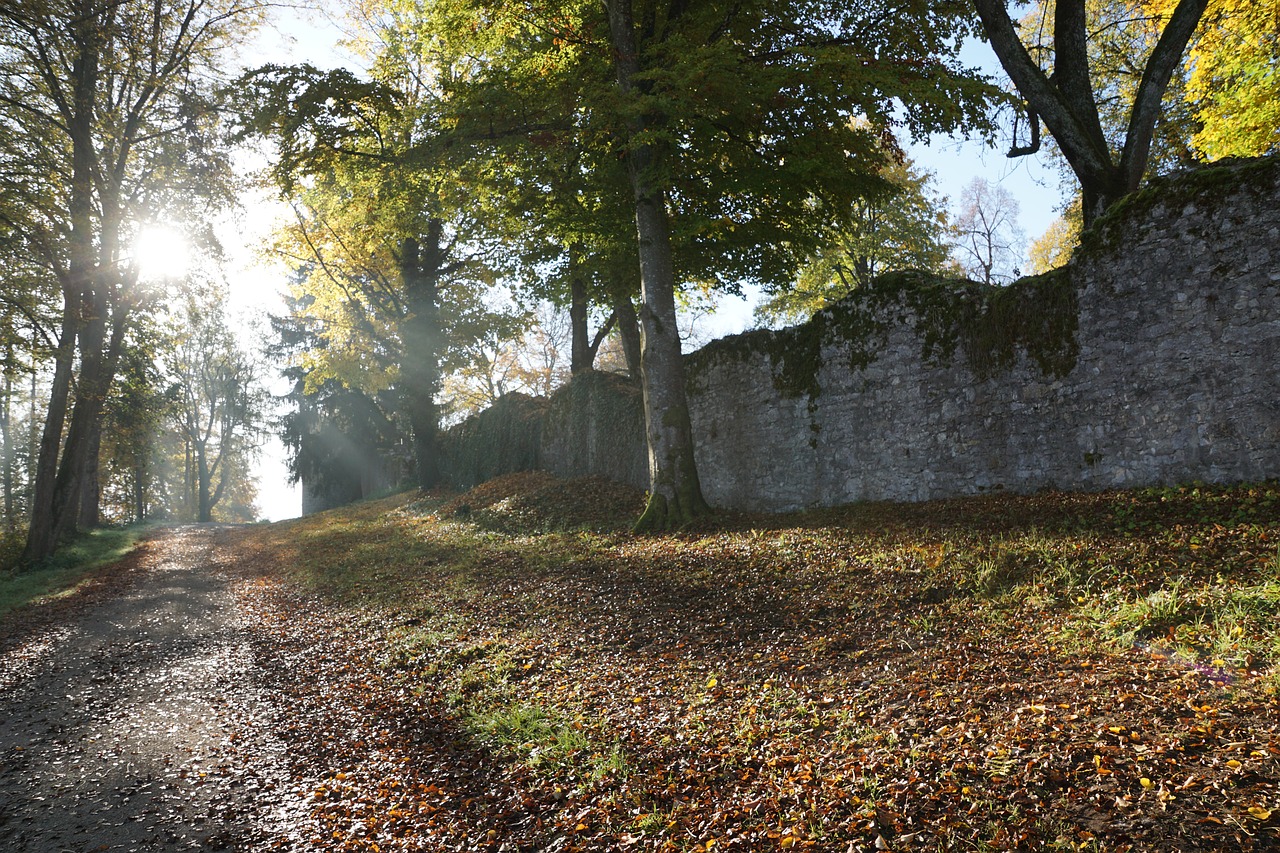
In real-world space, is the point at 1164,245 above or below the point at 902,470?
above

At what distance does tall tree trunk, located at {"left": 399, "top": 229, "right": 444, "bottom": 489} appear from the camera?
22188 millimetres

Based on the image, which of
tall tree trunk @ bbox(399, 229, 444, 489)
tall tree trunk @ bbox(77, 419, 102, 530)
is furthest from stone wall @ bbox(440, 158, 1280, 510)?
tall tree trunk @ bbox(77, 419, 102, 530)

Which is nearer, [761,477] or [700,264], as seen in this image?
[761,477]

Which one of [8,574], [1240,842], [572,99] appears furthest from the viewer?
[8,574]

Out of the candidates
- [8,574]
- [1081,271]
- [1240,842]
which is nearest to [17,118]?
[8,574]

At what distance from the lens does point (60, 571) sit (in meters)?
15.2

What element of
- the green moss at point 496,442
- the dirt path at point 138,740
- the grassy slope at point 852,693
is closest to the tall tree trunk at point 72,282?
the dirt path at point 138,740

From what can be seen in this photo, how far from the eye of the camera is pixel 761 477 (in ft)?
40.7

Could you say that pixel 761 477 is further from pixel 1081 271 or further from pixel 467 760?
pixel 467 760

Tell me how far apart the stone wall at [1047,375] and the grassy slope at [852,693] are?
67 centimetres

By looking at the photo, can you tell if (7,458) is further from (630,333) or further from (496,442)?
(630,333)

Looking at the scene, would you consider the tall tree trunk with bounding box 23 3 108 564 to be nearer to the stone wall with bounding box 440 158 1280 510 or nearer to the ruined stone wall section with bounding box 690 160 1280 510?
the stone wall with bounding box 440 158 1280 510

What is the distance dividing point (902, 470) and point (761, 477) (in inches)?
109

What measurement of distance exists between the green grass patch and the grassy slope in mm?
6646
